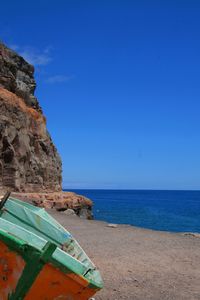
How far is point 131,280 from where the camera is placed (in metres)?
8.98

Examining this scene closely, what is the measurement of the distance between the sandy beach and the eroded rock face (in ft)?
55.3

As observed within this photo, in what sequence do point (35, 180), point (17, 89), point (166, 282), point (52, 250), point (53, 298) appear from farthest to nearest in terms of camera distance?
point (17, 89), point (35, 180), point (166, 282), point (53, 298), point (52, 250)

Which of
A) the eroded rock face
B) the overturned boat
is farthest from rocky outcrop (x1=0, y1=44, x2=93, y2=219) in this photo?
the overturned boat

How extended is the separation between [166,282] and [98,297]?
188cm

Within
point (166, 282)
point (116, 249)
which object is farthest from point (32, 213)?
point (116, 249)

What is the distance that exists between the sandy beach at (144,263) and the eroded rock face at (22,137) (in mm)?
16860

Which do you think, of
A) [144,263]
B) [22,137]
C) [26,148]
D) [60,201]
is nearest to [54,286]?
[144,263]

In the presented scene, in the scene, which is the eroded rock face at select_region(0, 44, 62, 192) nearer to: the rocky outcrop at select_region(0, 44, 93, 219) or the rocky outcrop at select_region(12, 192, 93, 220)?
the rocky outcrop at select_region(0, 44, 93, 219)

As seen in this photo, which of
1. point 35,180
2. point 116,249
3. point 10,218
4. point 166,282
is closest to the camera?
point 10,218

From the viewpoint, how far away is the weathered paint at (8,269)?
17.1 feet

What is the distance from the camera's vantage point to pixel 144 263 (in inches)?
422

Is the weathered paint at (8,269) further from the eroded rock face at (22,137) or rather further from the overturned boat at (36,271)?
the eroded rock face at (22,137)

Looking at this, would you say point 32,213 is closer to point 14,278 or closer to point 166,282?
point 14,278

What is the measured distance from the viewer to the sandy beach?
26.9ft
